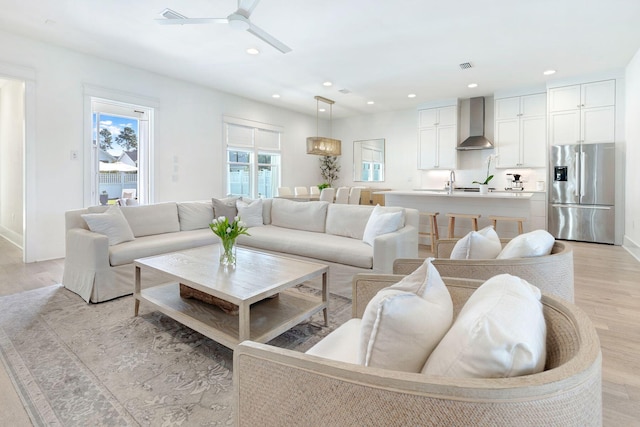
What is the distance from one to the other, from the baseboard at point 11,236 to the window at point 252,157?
346 centimetres

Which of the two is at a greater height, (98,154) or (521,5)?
(521,5)

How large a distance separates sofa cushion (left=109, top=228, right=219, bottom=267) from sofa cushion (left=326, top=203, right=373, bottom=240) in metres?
1.38

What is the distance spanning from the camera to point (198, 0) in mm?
3312

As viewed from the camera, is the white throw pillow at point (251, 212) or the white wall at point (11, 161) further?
the white wall at point (11, 161)

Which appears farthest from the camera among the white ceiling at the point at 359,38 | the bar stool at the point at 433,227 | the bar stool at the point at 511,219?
the bar stool at the point at 433,227

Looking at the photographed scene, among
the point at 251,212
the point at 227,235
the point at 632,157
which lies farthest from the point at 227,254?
the point at 632,157

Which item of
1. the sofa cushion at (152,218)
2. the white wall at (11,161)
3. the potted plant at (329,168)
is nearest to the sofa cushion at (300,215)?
the sofa cushion at (152,218)

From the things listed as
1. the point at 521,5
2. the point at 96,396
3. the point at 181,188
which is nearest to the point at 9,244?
the point at 181,188

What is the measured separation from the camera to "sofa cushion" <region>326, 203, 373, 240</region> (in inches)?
143

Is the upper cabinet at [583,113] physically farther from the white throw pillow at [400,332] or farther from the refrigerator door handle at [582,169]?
the white throw pillow at [400,332]

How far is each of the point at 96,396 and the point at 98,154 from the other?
15.0 feet

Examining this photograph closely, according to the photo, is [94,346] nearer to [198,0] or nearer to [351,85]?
[198,0]

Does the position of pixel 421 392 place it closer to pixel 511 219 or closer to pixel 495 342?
pixel 495 342

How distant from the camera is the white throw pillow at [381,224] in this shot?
3.16m
